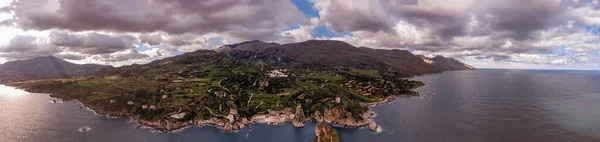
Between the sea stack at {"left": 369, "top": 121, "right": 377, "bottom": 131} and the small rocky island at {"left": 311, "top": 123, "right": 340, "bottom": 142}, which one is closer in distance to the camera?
the small rocky island at {"left": 311, "top": 123, "right": 340, "bottom": 142}

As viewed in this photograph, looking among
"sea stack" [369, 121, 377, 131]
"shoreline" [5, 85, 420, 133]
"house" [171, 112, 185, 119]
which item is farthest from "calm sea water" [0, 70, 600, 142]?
"house" [171, 112, 185, 119]

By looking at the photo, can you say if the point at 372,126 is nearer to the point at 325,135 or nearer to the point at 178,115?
the point at 325,135

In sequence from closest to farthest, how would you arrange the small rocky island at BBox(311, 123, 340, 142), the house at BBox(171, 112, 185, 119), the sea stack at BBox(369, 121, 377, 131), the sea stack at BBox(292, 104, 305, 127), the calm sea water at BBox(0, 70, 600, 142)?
1. the small rocky island at BBox(311, 123, 340, 142)
2. the calm sea water at BBox(0, 70, 600, 142)
3. the sea stack at BBox(369, 121, 377, 131)
4. the sea stack at BBox(292, 104, 305, 127)
5. the house at BBox(171, 112, 185, 119)

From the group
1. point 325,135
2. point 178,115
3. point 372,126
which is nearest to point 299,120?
point 325,135

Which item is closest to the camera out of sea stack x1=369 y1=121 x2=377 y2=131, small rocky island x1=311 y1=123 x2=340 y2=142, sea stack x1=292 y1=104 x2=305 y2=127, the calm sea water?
small rocky island x1=311 y1=123 x2=340 y2=142

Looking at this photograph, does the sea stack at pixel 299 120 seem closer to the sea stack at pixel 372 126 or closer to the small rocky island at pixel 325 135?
the small rocky island at pixel 325 135

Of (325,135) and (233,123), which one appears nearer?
(325,135)

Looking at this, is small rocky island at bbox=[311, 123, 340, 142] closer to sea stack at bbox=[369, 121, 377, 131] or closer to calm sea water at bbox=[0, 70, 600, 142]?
calm sea water at bbox=[0, 70, 600, 142]

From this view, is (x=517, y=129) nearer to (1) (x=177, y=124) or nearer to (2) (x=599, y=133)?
(2) (x=599, y=133)

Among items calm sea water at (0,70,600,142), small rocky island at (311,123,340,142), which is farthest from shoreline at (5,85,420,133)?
small rocky island at (311,123,340,142)

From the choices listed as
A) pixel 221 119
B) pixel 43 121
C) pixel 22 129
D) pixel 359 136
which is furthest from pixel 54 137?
pixel 359 136

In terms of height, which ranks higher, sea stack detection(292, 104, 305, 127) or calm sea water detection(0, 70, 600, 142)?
sea stack detection(292, 104, 305, 127)
